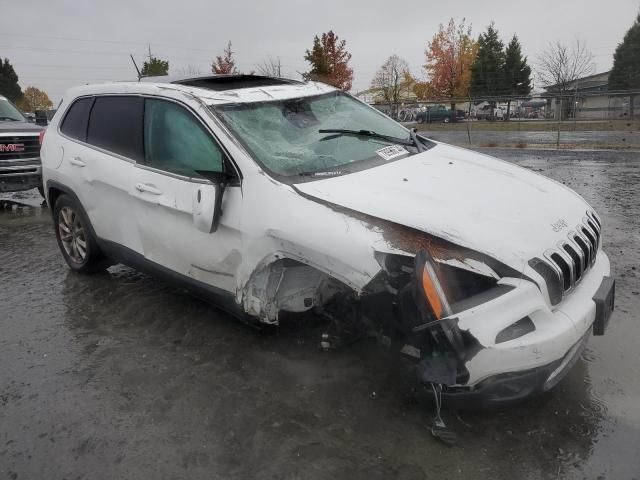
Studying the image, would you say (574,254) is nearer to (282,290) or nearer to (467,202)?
(467,202)

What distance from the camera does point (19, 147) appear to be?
884 centimetres

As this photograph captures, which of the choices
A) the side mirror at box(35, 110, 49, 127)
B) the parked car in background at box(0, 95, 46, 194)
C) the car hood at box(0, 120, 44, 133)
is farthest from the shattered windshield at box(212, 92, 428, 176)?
the side mirror at box(35, 110, 49, 127)

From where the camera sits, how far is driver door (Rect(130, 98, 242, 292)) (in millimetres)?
3221

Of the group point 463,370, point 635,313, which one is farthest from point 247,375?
point 635,313

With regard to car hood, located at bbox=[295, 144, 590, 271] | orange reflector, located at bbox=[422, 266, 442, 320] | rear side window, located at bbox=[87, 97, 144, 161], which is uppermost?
rear side window, located at bbox=[87, 97, 144, 161]

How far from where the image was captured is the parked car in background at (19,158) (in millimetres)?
8664

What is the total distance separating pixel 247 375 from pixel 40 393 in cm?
120

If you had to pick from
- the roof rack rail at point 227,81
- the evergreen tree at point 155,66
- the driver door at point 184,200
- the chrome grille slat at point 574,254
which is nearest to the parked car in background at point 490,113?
the evergreen tree at point 155,66

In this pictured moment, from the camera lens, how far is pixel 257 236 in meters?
3.01

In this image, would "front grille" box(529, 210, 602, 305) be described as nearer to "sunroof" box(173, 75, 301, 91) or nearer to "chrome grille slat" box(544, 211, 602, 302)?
"chrome grille slat" box(544, 211, 602, 302)

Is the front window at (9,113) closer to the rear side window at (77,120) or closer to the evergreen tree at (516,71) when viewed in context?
the rear side window at (77,120)

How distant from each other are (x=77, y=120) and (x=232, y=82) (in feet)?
5.32

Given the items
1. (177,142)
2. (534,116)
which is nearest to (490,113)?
(534,116)

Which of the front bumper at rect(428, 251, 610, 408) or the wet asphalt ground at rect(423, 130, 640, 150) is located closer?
the front bumper at rect(428, 251, 610, 408)
